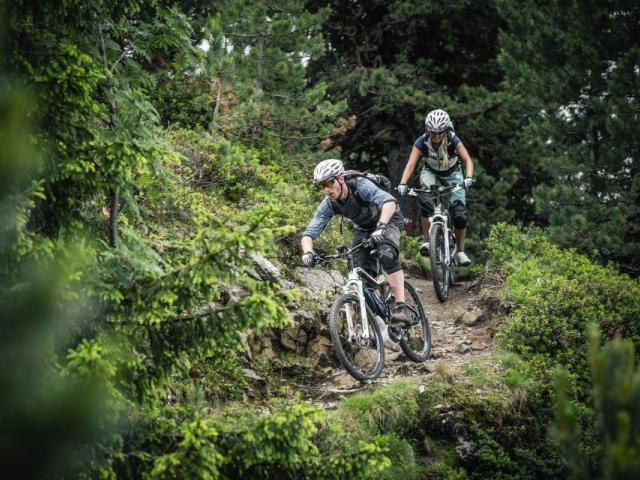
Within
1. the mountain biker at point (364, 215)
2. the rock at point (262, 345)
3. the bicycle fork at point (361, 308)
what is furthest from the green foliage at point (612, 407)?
the rock at point (262, 345)

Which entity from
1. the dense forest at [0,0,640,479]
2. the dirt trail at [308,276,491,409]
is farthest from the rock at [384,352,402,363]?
the dense forest at [0,0,640,479]

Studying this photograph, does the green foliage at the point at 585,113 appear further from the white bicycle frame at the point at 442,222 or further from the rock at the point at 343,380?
the rock at the point at 343,380

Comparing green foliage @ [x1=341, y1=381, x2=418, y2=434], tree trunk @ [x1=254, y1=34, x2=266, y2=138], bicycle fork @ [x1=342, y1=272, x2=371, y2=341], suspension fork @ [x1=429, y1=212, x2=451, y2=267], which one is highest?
tree trunk @ [x1=254, y1=34, x2=266, y2=138]

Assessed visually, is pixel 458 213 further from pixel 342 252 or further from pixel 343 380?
pixel 343 380

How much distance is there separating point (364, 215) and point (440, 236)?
8.87 ft

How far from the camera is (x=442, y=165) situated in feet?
33.1

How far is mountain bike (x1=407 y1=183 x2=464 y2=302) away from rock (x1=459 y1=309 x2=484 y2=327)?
58 centimetres

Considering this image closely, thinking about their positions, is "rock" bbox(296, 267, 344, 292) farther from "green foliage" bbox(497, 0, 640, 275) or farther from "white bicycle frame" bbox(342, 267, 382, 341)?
"green foliage" bbox(497, 0, 640, 275)

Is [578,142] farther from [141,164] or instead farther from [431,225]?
[141,164]

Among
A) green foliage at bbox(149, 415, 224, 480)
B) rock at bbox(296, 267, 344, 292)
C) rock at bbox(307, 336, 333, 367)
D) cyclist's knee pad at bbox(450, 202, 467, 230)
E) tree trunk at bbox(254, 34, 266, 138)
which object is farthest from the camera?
tree trunk at bbox(254, 34, 266, 138)

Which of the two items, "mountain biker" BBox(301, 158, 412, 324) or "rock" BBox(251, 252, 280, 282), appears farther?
"rock" BBox(251, 252, 280, 282)

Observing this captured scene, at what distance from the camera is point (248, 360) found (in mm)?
7746

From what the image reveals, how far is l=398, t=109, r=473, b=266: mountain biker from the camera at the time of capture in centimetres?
952

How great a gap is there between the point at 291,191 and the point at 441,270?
10.4ft
